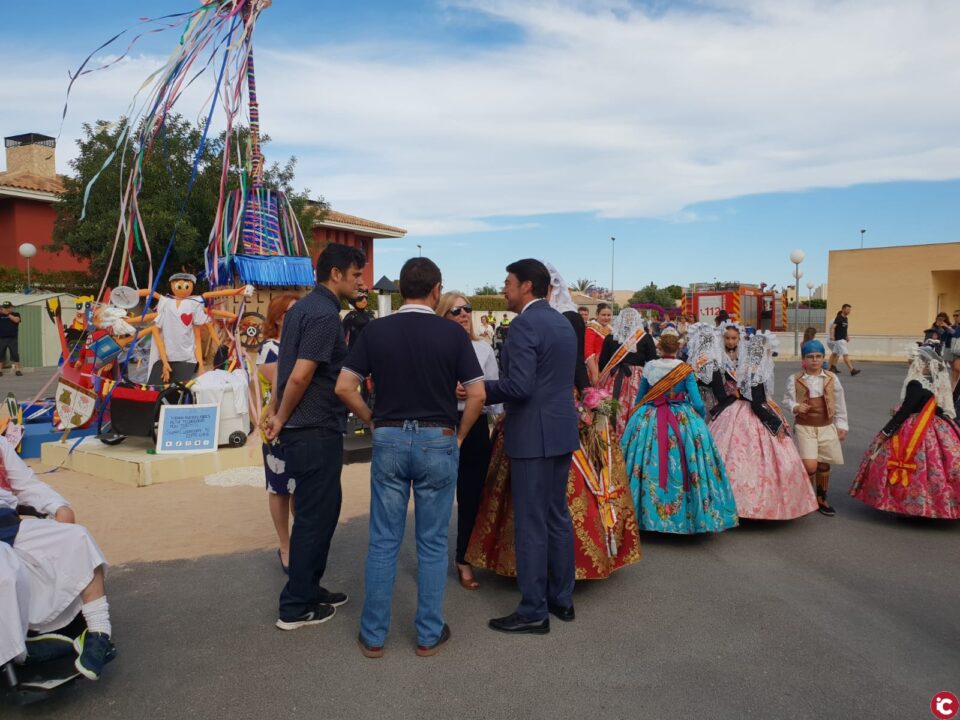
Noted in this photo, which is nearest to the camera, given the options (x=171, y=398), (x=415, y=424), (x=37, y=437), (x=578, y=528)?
(x=415, y=424)

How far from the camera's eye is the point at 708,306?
2423 cm

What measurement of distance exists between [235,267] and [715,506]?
819 centimetres

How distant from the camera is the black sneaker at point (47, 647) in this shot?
2.67 meters

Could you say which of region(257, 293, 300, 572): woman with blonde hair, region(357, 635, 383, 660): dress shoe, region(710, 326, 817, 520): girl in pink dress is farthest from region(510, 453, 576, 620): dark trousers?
region(710, 326, 817, 520): girl in pink dress

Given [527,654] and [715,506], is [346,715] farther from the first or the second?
[715,506]

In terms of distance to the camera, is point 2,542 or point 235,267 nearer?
point 2,542

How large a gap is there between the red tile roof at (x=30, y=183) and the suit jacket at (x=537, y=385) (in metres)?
25.2

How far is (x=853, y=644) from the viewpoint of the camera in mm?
3545

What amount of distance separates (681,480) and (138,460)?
5002mm

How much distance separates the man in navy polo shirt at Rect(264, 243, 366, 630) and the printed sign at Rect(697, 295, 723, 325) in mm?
A: 21629

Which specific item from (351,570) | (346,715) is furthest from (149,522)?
(346,715)

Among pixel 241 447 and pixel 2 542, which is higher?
pixel 2 542

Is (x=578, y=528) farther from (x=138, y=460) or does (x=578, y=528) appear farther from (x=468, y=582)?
(x=138, y=460)

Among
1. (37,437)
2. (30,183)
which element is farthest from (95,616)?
(30,183)
